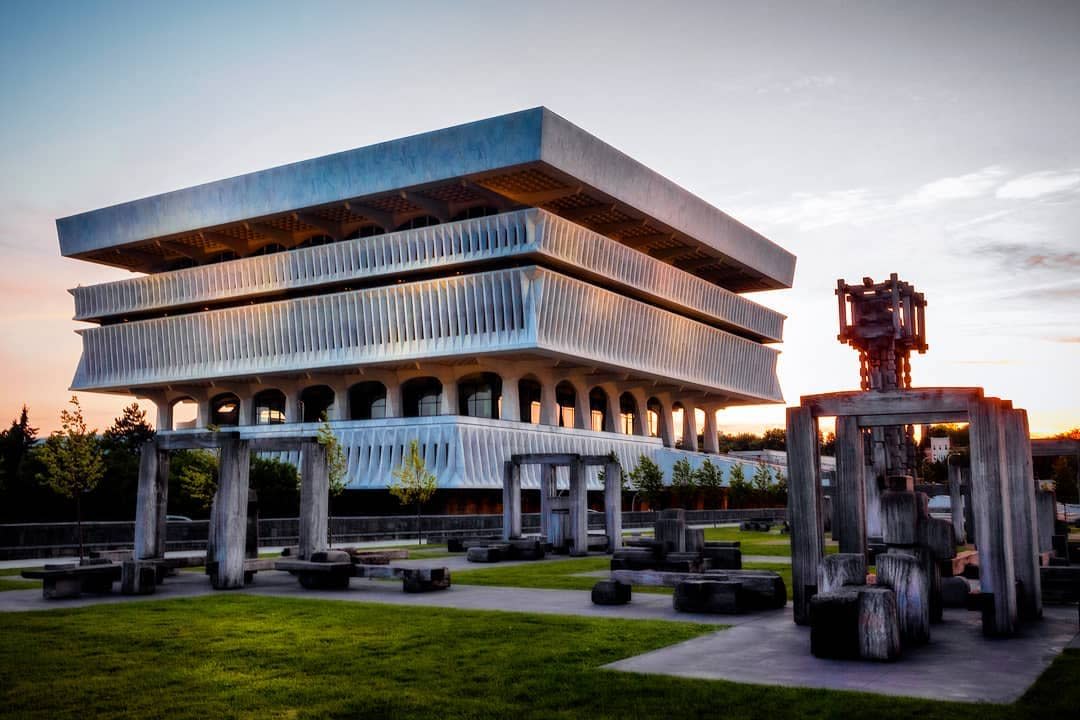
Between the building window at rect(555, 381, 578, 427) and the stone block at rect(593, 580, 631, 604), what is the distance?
67.4m

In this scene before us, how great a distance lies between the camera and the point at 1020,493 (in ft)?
43.7

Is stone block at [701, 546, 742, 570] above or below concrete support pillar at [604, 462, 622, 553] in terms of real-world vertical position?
below

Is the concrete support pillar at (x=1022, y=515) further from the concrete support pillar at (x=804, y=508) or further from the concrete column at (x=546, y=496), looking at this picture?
the concrete column at (x=546, y=496)

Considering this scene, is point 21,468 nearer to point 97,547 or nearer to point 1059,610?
point 97,547

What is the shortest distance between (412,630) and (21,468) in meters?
40.8

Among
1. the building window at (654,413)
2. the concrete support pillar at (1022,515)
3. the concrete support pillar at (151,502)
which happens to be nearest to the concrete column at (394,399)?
the building window at (654,413)

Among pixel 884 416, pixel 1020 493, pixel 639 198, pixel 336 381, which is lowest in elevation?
pixel 1020 493

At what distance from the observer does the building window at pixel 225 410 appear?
8831 centimetres

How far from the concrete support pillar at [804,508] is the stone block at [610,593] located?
3.18 meters

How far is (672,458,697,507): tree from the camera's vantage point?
68312 millimetres

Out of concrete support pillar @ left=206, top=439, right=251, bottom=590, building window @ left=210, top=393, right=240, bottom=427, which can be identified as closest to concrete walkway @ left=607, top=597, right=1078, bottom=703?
concrete support pillar @ left=206, top=439, right=251, bottom=590

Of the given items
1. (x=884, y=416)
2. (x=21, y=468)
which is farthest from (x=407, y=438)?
(x=884, y=416)

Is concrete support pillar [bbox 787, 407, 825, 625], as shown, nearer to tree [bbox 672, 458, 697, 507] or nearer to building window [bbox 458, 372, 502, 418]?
tree [bbox 672, 458, 697, 507]

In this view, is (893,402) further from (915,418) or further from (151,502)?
(151,502)
